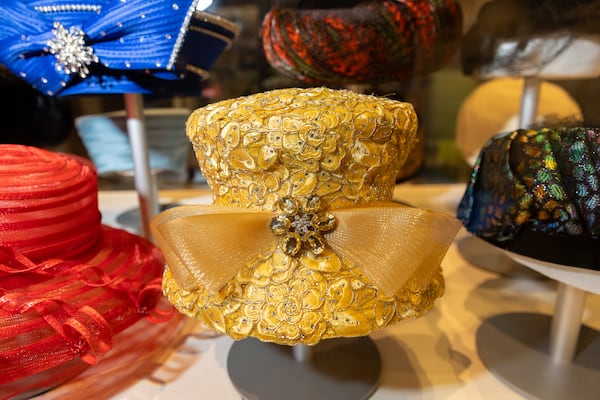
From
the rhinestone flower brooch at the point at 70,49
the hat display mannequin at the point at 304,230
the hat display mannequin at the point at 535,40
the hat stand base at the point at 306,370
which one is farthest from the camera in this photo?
the hat display mannequin at the point at 535,40

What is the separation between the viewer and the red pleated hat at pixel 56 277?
58 cm

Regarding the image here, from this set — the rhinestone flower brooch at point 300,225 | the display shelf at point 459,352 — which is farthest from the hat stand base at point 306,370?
the rhinestone flower brooch at point 300,225

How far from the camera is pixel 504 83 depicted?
123cm

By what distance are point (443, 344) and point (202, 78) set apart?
700 millimetres

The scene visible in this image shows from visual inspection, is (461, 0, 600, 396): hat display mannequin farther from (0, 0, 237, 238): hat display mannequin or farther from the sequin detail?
(0, 0, 237, 238): hat display mannequin

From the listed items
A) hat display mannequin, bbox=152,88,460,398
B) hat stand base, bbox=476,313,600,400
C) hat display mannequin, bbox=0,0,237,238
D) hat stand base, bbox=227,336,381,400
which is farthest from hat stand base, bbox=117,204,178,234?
hat stand base, bbox=476,313,600,400

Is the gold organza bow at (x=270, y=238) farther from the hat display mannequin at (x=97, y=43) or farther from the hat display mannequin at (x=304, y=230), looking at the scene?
the hat display mannequin at (x=97, y=43)

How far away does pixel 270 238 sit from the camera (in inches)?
20.8

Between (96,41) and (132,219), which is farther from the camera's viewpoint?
(132,219)

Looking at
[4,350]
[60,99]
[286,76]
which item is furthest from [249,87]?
[4,350]

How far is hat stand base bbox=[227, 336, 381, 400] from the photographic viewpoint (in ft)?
2.16

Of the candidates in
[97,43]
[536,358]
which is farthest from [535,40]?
[97,43]

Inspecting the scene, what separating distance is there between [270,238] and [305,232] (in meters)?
0.04

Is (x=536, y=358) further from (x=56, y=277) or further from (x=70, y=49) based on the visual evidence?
(x=70, y=49)
